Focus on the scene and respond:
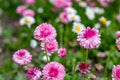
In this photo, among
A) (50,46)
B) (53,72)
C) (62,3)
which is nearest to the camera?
(53,72)

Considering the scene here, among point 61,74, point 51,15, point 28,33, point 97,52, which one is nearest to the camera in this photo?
point 61,74

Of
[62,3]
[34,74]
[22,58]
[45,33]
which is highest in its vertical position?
[62,3]

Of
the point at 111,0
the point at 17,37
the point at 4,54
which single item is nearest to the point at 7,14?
the point at 17,37

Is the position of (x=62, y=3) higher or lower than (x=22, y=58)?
higher

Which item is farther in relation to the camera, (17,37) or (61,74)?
(17,37)

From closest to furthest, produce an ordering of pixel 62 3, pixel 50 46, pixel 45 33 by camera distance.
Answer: pixel 45 33, pixel 50 46, pixel 62 3

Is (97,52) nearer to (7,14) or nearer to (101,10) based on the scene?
(101,10)

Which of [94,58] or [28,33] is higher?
[28,33]

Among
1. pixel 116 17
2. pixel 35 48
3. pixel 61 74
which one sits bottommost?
pixel 61 74

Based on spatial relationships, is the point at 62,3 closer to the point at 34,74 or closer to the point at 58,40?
the point at 58,40

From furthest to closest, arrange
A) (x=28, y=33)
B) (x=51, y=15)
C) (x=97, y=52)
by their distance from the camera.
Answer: (x=51, y=15)
(x=28, y=33)
(x=97, y=52)

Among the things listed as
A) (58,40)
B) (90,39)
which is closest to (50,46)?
(90,39)
